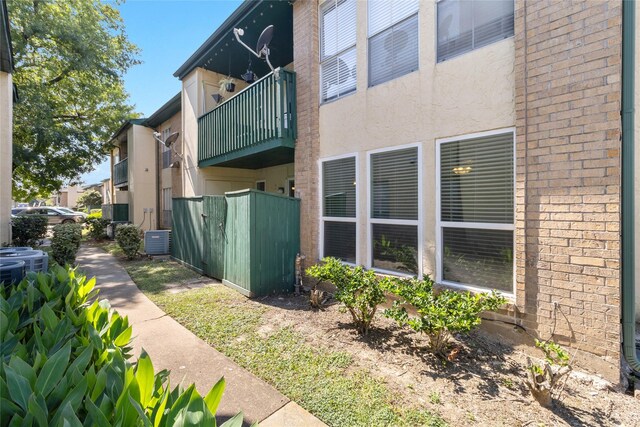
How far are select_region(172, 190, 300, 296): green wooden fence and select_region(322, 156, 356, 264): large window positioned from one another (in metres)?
0.74

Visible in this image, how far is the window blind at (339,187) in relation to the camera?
579 cm

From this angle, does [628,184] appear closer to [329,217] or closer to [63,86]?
[329,217]

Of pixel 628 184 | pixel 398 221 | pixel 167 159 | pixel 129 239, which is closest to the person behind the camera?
pixel 628 184

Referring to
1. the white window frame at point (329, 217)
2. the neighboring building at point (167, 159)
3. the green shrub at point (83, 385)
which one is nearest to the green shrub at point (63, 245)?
the neighboring building at point (167, 159)

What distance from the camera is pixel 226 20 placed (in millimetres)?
7613

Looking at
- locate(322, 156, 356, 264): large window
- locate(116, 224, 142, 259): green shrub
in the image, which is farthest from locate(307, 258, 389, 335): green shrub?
locate(116, 224, 142, 259): green shrub

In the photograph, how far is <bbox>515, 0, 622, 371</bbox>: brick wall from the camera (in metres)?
3.15

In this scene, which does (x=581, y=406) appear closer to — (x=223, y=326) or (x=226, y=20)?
(x=223, y=326)

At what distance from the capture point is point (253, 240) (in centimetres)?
595

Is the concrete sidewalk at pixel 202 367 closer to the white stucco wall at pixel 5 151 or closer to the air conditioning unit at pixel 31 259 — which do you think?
the air conditioning unit at pixel 31 259

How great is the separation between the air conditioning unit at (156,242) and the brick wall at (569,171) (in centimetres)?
1112

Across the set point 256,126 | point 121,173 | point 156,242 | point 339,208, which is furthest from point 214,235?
point 121,173

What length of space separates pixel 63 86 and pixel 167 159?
728cm

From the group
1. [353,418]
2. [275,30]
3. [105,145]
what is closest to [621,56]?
[353,418]
